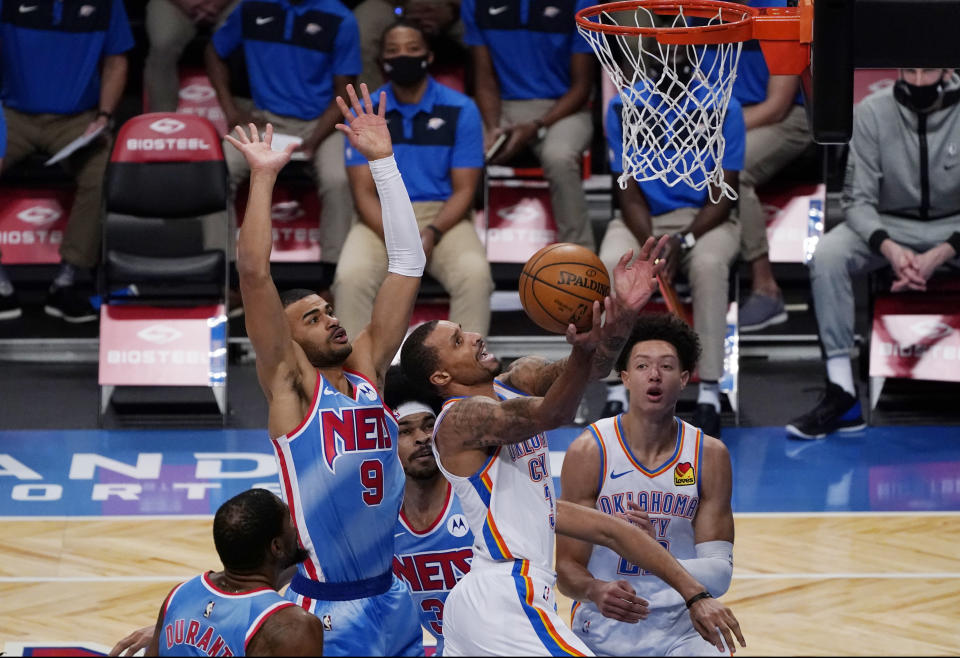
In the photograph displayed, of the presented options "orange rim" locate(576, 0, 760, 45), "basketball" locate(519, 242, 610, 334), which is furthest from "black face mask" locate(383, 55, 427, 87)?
"basketball" locate(519, 242, 610, 334)

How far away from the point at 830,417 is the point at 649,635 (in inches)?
148

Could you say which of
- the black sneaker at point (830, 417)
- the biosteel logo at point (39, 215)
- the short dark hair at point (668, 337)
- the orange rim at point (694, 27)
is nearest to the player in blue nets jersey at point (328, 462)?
the short dark hair at point (668, 337)

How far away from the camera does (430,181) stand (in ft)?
28.1

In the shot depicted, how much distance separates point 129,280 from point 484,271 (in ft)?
6.83

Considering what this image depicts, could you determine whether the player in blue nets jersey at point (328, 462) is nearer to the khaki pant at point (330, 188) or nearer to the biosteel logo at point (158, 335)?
the biosteel logo at point (158, 335)

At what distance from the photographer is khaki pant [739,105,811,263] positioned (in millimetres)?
8781

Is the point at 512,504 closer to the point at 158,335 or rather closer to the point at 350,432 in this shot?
the point at 350,432

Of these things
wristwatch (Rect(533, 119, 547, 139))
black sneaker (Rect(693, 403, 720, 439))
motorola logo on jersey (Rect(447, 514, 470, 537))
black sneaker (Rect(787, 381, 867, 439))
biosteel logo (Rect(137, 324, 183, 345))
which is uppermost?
wristwatch (Rect(533, 119, 547, 139))

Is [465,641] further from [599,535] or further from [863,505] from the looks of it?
[863,505]

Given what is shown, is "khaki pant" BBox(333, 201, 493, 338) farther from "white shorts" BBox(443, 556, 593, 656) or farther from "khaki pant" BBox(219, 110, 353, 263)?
"white shorts" BBox(443, 556, 593, 656)

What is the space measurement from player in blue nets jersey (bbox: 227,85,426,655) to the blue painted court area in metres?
2.70

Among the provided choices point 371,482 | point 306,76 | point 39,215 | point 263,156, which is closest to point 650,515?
point 371,482

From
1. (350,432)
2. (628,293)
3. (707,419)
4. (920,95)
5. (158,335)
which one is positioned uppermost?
(628,293)

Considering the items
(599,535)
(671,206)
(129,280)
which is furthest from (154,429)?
(599,535)
